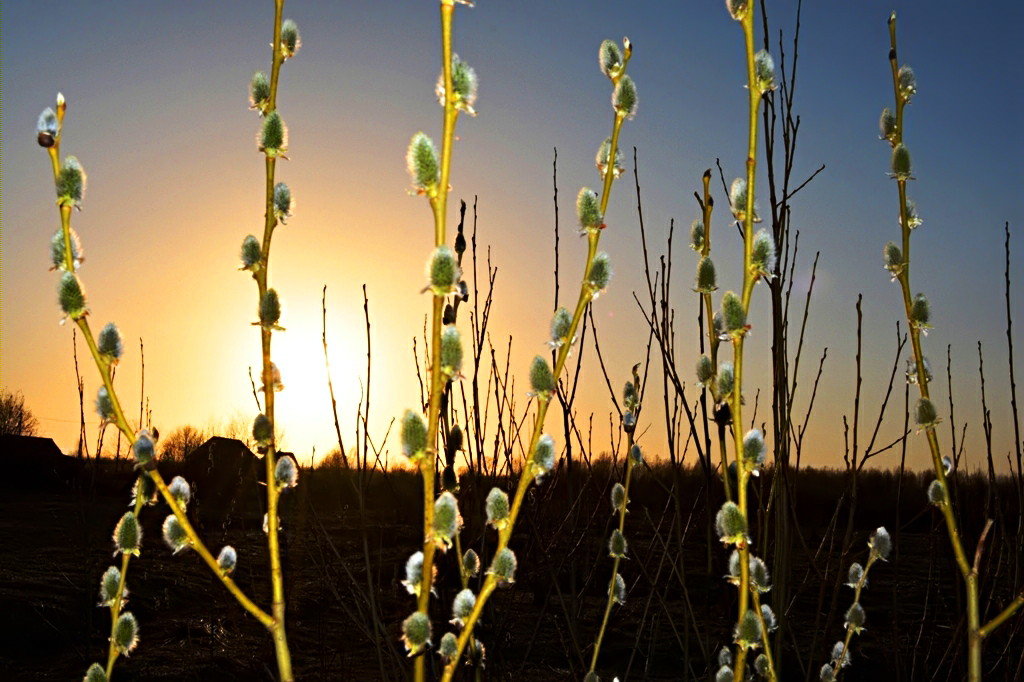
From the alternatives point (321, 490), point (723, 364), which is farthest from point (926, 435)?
point (321, 490)

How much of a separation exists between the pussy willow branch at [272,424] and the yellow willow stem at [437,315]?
23cm

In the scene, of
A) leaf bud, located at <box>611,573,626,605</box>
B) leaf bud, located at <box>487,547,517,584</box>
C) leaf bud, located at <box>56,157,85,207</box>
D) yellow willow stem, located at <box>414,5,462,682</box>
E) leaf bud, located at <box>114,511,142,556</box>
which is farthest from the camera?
leaf bud, located at <box>611,573,626,605</box>

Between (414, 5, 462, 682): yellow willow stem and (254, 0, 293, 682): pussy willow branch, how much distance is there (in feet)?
0.74

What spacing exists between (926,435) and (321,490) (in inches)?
382

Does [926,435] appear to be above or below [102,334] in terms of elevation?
below

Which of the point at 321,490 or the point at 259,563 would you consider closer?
the point at 259,563

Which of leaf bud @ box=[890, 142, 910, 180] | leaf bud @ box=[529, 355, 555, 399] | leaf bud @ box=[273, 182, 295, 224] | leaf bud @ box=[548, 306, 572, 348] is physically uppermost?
leaf bud @ box=[890, 142, 910, 180]

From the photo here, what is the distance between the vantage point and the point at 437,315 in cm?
94

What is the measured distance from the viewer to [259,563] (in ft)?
21.1

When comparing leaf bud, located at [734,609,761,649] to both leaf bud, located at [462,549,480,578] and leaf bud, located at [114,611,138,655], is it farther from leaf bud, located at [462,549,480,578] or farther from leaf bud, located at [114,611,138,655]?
leaf bud, located at [114,611,138,655]

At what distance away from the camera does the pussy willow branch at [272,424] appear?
1.12m

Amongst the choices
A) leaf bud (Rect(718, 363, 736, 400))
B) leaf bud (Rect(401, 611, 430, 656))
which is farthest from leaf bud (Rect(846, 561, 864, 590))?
leaf bud (Rect(401, 611, 430, 656))

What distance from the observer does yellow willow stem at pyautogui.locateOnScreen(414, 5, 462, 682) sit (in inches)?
37.6

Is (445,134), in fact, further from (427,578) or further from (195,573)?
(195,573)
